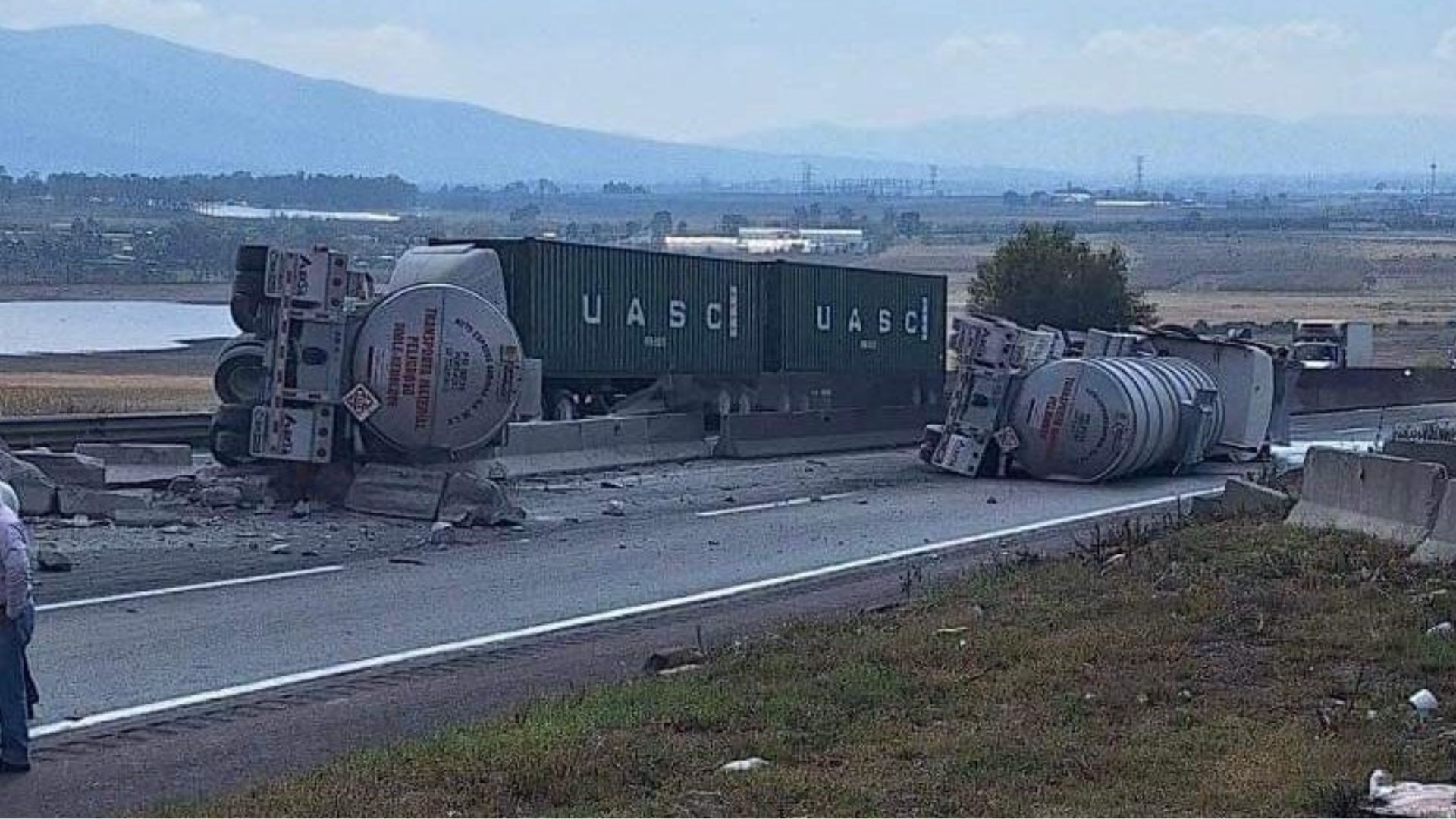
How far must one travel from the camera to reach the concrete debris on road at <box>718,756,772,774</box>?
30.3 feet

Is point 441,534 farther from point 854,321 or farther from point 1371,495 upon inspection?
point 854,321

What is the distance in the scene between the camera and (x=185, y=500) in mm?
22391

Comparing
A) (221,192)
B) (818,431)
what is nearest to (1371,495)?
(818,431)

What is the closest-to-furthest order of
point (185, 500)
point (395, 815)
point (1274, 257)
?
point (395, 815), point (185, 500), point (1274, 257)

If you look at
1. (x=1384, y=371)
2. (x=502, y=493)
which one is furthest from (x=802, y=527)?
(x=1384, y=371)

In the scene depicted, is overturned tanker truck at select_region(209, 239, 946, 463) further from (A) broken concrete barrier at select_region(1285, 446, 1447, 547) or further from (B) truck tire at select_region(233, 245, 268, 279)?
(A) broken concrete barrier at select_region(1285, 446, 1447, 547)

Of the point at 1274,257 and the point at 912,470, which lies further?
the point at 1274,257

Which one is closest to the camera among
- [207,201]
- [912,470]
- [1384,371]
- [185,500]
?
[185,500]

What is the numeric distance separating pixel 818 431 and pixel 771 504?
9226 mm

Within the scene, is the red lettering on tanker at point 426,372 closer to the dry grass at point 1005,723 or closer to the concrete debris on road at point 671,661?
the dry grass at point 1005,723

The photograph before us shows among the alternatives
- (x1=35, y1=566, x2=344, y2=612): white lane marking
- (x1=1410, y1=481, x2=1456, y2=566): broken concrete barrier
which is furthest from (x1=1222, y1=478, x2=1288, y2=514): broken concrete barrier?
(x1=35, y1=566, x2=344, y2=612): white lane marking

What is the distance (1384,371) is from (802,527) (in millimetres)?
34964

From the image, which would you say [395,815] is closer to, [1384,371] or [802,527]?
[802,527]

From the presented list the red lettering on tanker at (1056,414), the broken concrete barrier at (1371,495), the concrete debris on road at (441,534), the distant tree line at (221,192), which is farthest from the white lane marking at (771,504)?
the distant tree line at (221,192)
